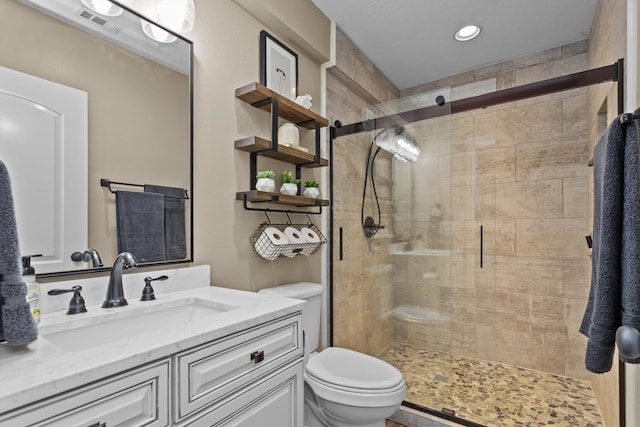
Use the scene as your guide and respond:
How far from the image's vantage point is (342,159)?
8.11ft

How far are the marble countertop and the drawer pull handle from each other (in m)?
0.09

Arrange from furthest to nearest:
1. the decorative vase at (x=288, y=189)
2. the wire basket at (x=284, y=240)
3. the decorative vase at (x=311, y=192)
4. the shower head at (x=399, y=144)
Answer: the shower head at (x=399, y=144), the decorative vase at (x=311, y=192), the decorative vase at (x=288, y=189), the wire basket at (x=284, y=240)

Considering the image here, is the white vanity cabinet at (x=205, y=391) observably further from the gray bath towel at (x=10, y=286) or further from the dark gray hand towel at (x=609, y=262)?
the dark gray hand towel at (x=609, y=262)

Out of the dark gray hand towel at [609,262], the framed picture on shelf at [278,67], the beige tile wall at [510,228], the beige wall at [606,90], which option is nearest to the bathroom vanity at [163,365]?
the dark gray hand towel at [609,262]

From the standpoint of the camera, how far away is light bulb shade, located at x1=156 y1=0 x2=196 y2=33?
4.40 ft

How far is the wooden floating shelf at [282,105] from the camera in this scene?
1638 millimetres

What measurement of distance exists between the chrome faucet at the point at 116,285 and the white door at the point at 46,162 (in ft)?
0.39

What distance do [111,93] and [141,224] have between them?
491 millimetres

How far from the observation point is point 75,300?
3.38ft

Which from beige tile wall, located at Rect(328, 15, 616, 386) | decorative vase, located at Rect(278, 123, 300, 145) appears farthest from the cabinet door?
beige tile wall, located at Rect(328, 15, 616, 386)

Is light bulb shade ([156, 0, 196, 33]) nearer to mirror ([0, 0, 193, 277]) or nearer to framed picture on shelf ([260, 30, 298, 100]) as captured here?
mirror ([0, 0, 193, 277])

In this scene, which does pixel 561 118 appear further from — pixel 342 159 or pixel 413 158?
pixel 342 159

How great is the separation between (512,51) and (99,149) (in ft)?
9.78

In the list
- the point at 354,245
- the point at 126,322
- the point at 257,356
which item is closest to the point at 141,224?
the point at 126,322
